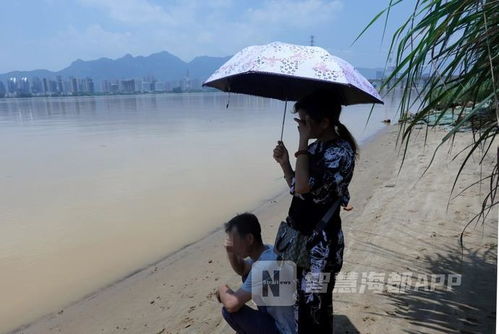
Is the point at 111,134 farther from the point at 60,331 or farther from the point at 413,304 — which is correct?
the point at 413,304

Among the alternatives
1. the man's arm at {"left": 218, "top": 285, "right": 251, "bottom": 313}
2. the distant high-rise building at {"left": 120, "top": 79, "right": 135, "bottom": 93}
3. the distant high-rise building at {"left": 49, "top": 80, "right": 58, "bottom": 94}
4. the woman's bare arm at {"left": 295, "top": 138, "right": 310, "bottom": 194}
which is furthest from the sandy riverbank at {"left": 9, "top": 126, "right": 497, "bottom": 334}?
the distant high-rise building at {"left": 49, "top": 80, "right": 58, "bottom": 94}

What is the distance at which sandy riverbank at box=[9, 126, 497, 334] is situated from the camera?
2.62 meters

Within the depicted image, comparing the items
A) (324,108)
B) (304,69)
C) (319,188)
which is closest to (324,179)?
(319,188)

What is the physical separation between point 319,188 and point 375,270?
189 cm

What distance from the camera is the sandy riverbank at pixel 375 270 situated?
8.59 ft

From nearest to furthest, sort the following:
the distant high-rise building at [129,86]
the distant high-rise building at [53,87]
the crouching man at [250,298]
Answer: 1. the crouching man at [250,298]
2. the distant high-rise building at [129,86]
3. the distant high-rise building at [53,87]

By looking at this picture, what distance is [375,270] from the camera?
332 centimetres

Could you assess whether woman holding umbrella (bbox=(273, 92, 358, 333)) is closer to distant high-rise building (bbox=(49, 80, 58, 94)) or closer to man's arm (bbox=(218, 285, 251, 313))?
man's arm (bbox=(218, 285, 251, 313))

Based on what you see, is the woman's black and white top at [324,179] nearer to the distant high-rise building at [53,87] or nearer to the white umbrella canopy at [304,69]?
the white umbrella canopy at [304,69]

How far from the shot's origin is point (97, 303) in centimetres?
406

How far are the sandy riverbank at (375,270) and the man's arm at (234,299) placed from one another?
813 mm

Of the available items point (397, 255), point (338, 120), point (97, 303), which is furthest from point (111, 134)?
point (338, 120)

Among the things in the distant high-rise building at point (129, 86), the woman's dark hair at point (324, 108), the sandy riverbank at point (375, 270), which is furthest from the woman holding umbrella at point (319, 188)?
the distant high-rise building at point (129, 86)

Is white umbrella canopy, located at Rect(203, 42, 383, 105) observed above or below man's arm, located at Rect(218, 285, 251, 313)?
above
